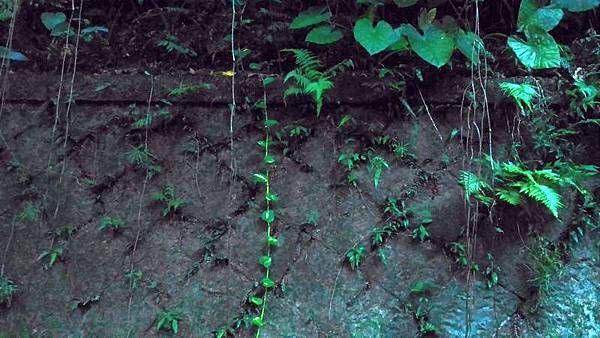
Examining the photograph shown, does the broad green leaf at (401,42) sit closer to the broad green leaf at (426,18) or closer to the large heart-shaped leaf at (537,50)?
the broad green leaf at (426,18)

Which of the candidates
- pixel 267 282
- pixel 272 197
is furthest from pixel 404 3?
pixel 267 282

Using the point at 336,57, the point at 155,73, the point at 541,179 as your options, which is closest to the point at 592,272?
the point at 541,179

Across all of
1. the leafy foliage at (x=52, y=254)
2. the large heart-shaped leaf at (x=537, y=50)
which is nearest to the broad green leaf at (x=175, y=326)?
the leafy foliage at (x=52, y=254)

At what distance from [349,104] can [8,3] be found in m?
1.39

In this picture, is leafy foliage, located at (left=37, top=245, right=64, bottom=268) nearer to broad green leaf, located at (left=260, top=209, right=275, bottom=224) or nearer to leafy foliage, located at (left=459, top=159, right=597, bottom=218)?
broad green leaf, located at (left=260, top=209, right=275, bottom=224)

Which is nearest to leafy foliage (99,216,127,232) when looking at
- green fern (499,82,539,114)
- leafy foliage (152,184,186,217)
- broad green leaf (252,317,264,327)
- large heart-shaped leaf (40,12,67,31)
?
leafy foliage (152,184,186,217)

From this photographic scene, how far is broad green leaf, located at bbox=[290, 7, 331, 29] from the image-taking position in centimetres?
190

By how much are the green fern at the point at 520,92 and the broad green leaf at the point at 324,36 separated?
0.61 metres

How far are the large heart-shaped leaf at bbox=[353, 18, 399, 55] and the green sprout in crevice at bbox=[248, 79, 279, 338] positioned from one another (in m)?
0.40

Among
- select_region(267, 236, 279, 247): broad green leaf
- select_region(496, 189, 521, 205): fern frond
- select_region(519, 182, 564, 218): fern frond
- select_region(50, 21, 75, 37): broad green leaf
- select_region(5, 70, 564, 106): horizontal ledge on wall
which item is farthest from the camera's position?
select_region(50, 21, 75, 37): broad green leaf

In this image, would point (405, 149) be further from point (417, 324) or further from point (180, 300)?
point (180, 300)

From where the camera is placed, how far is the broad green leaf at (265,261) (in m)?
1.76

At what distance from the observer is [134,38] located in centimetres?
207

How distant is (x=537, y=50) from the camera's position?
1798mm
